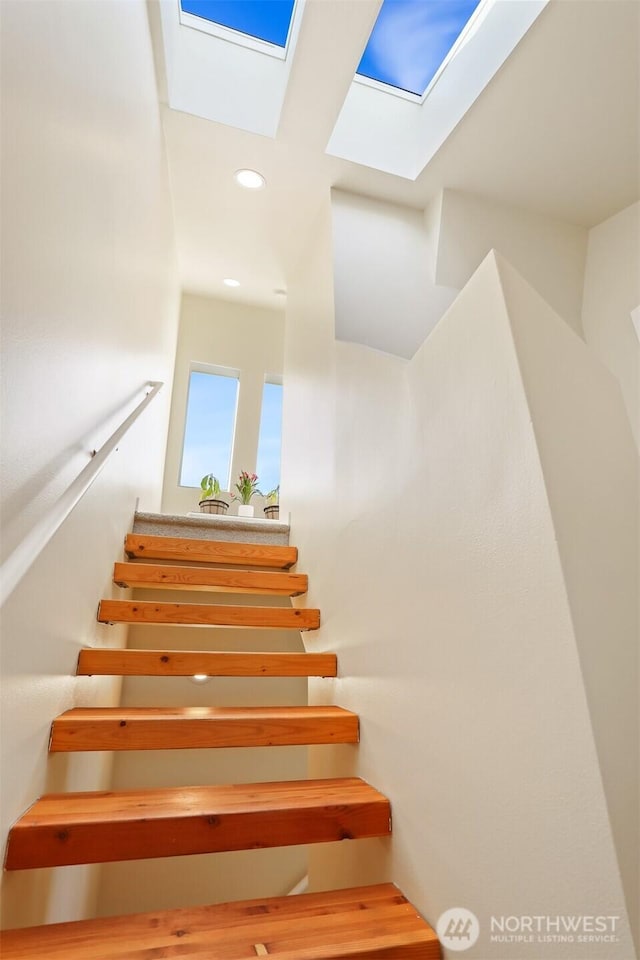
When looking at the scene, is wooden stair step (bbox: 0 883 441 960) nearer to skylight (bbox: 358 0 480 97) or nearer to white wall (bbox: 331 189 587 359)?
white wall (bbox: 331 189 587 359)

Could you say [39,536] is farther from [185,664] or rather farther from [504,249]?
[504,249]

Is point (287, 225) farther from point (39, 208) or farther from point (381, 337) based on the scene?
point (39, 208)

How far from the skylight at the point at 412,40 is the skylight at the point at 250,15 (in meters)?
0.43

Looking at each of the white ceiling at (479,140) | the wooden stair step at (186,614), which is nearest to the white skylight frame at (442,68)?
the white ceiling at (479,140)

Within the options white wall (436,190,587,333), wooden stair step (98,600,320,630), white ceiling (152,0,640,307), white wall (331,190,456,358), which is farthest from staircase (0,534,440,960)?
white ceiling (152,0,640,307)

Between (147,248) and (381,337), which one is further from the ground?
(147,248)

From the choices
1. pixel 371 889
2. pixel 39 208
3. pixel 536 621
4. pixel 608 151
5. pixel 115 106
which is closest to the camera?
pixel 536 621

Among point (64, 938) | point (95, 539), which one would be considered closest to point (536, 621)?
point (64, 938)

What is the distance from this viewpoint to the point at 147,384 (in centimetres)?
256

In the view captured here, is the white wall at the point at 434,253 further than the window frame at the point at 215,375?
No

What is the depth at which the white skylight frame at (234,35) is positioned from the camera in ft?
8.30

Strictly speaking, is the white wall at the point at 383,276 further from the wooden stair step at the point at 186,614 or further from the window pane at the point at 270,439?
the window pane at the point at 270,439

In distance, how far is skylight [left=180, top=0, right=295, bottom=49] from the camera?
251cm

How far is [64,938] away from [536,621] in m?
1.08
